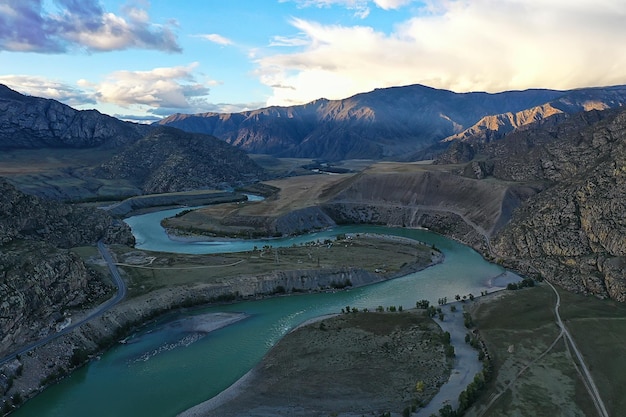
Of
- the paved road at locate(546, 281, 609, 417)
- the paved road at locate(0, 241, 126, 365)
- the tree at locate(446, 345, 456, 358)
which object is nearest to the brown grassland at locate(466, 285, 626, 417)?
the paved road at locate(546, 281, 609, 417)

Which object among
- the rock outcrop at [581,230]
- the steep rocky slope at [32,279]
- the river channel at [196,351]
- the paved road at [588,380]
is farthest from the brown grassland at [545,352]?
the steep rocky slope at [32,279]

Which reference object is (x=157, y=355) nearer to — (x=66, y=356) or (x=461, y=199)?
(x=66, y=356)

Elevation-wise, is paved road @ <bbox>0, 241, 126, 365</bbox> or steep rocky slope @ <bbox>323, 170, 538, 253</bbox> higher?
steep rocky slope @ <bbox>323, 170, 538, 253</bbox>

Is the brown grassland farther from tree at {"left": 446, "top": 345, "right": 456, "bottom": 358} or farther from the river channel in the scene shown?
the river channel

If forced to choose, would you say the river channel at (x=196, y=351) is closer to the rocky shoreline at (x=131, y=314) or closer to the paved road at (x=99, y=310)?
the rocky shoreline at (x=131, y=314)

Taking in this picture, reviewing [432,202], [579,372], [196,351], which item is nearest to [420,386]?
[579,372]

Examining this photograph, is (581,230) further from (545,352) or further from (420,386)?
(420,386)
